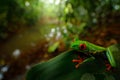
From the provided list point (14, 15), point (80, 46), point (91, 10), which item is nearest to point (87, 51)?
point (80, 46)

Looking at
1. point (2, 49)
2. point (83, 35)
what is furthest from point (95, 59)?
point (2, 49)

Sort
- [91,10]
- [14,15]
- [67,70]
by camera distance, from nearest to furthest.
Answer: [67,70]
[91,10]
[14,15]

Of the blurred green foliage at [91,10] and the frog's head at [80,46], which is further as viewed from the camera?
the blurred green foliage at [91,10]

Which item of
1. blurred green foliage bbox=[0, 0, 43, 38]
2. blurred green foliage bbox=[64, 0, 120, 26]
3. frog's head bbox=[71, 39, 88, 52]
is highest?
blurred green foliage bbox=[0, 0, 43, 38]

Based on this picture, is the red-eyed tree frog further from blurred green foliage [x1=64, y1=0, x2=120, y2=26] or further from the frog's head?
blurred green foliage [x1=64, y1=0, x2=120, y2=26]

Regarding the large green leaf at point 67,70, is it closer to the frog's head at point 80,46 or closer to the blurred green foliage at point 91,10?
the frog's head at point 80,46

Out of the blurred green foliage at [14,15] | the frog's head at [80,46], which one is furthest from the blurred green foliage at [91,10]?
the blurred green foliage at [14,15]

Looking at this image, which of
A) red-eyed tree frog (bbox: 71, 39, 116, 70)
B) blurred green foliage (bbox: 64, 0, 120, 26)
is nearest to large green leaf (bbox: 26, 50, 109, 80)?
red-eyed tree frog (bbox: 71, 39, 116, 70)

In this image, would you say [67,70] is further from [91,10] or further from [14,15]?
[14,15]
